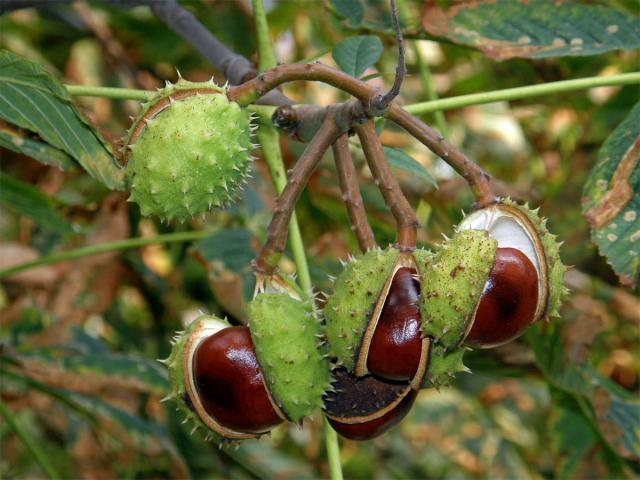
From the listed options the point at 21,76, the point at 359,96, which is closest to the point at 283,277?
the point at 359,96

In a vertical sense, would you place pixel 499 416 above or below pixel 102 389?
above

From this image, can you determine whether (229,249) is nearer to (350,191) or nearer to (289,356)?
(350,191)

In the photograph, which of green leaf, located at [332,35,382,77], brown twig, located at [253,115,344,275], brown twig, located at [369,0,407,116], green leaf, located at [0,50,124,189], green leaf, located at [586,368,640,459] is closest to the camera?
brown twig, located at [369,0,407,116]

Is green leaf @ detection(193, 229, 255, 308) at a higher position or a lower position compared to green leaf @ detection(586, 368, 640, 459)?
higher

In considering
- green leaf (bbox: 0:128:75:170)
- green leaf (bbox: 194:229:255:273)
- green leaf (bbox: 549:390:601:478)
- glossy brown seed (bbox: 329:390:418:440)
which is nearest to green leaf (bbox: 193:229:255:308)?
green leaf (bbox: 194:229:255:273)

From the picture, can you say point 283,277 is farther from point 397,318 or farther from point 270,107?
point 270,107

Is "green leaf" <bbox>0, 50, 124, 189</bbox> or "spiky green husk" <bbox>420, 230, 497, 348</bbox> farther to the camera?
"green leaf" <bbox>0, 50, 124, 189</bbox>

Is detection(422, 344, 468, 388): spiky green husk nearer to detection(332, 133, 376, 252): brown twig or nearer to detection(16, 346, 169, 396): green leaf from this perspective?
detection(332, 133, 376, 252): brown twig
